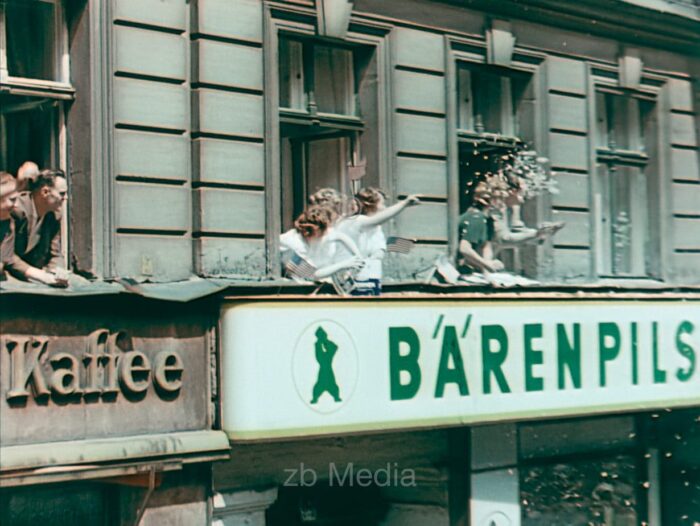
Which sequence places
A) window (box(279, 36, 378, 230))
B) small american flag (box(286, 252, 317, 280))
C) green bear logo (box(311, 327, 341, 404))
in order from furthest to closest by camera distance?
window (box(279, 36, 378, 230)), small american flag (box(286, 252, 317, 280)), green bear logo (box(311, 327, 341, 404))

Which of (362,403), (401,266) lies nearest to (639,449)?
(401,266)

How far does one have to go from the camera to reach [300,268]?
1497 centimetres

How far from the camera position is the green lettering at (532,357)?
16094 mm

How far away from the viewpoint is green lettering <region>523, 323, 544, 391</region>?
1609 centimetres

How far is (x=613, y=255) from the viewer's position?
792 inches

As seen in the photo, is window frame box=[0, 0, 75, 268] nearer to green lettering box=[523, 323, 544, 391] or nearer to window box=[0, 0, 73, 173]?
window box=[0, 0, 73, 173]

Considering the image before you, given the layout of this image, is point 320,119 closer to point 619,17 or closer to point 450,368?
point 450,368

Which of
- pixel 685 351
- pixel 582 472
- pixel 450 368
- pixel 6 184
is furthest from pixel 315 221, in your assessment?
pixel 582 472

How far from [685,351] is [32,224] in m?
8.35

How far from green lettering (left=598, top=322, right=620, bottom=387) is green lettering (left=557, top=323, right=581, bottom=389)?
0.39 metres

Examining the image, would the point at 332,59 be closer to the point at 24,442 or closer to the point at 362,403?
the point at 362,403

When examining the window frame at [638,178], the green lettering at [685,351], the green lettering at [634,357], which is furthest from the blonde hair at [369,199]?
the window frame at [638,178]

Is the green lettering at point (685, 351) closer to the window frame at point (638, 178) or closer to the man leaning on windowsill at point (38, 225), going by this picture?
the window frame at point (638, 178)

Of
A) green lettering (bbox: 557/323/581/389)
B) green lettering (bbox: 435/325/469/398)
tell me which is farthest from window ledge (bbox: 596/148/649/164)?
green lettering (bbox: 435/325/469/398)
